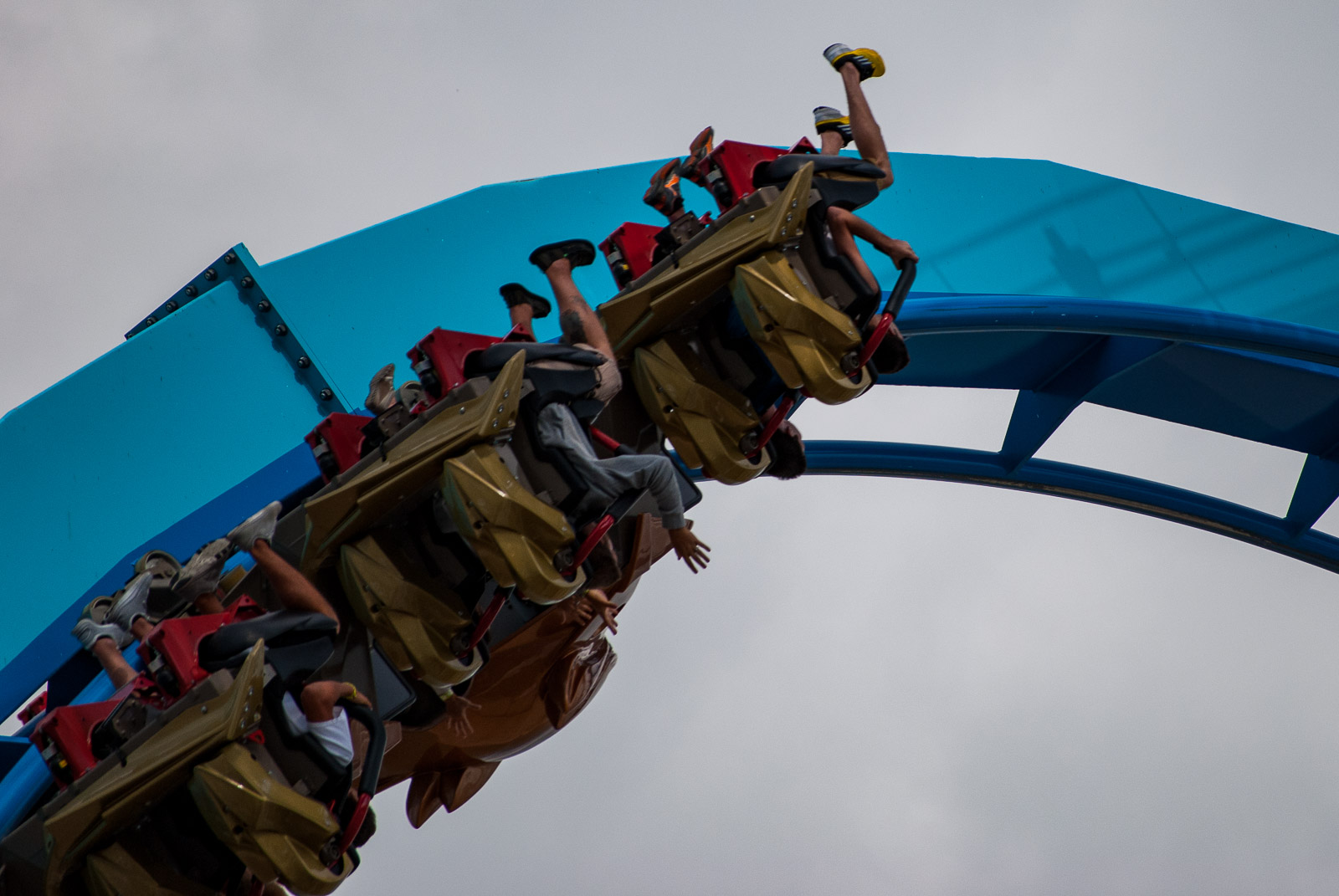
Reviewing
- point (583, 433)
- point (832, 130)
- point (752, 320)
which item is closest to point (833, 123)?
point (832, 130)

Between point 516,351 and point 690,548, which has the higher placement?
point 516,351

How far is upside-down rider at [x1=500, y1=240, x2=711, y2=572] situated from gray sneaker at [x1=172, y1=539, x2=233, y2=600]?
972mm

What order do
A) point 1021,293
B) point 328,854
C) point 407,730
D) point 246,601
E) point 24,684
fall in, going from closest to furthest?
point 328,854, point 246,601, point 407,730, point 24,684, point 1021,293

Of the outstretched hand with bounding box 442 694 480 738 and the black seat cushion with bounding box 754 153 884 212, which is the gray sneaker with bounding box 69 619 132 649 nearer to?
the outstretched hand with bounding box 442 694 480 738

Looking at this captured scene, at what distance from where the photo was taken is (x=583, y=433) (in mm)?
4172

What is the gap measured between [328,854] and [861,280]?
211 centimetres

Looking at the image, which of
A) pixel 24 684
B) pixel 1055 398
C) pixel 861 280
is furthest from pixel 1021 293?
pixel 24 684

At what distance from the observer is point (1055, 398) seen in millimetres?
6961

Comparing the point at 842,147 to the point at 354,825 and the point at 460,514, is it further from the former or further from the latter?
the point at 354,825

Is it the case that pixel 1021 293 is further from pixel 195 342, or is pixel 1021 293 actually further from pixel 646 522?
pixel 195 342

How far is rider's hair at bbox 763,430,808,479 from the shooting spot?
4609 millimetres

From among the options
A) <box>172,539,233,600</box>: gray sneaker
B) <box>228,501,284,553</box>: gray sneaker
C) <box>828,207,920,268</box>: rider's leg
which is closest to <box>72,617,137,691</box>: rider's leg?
<box>172,539,233,600</box>: gray sneaker

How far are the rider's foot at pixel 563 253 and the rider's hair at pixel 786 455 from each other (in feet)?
2.56

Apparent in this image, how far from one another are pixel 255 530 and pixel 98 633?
0.97 metres
